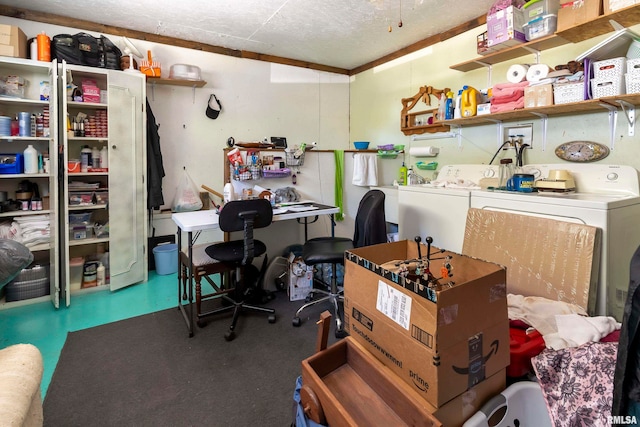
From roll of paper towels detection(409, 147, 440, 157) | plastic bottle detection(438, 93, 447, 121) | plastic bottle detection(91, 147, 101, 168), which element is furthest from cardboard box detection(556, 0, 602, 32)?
plastic bottle detection(91, 147, 101, 168)

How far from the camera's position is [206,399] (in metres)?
1.73

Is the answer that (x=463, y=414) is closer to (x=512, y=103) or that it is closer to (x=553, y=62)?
(x=512, y=103)

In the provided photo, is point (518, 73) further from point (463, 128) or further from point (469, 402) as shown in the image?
point (469, 402)

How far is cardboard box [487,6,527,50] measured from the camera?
248 cm

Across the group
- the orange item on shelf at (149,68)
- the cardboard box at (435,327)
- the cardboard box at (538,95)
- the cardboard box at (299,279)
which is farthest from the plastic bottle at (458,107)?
the orange item on shelf at (149,68)

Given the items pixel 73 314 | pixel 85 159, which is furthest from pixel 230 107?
pixel 73 314

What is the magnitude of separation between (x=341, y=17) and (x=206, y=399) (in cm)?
325

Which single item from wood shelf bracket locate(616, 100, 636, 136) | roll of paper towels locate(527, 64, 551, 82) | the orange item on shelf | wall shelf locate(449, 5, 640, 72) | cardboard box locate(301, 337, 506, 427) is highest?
the orange item on shelf

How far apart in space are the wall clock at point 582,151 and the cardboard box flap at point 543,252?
914 millimetres

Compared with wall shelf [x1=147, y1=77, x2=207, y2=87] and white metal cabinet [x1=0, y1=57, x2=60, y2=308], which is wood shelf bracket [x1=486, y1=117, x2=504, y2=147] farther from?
white metal cabinet [x1=0, y1=57, x2=60, y2=308]

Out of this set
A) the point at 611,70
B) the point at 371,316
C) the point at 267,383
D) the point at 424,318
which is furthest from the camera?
the point at 611,70

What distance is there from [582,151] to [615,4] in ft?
3.08

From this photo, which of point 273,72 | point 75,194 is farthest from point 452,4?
point 75,194

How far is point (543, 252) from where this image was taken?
1905mm
